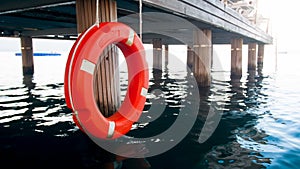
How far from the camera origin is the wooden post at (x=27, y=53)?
15742 mm

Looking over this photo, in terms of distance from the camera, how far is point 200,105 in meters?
7.69

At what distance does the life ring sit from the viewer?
10.3ft

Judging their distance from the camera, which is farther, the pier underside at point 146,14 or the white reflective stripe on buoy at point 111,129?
the pier underside at point 146,14

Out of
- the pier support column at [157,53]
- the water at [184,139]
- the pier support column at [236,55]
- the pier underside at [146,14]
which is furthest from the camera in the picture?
the pier support column at [157,53]

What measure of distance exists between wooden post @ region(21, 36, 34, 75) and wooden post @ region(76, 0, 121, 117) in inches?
530

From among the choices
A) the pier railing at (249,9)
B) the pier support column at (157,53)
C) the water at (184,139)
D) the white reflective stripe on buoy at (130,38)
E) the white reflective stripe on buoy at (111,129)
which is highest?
the pier railing at (249,9)

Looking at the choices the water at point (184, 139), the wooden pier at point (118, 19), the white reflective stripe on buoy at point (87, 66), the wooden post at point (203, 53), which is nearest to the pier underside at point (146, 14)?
the wooden pier at point (118, 19)

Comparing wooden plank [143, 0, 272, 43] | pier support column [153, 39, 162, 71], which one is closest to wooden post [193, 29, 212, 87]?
wooden plank [143, 0, 272, 43]

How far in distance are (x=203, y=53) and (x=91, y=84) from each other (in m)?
8.06

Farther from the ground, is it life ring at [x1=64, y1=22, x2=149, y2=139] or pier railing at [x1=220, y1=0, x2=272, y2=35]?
pier railing at [x1=220, y1=0, x2=272, y2=35]

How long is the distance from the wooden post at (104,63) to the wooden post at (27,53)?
530 inches

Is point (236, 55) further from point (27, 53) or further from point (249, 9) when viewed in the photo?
point (27, 53)

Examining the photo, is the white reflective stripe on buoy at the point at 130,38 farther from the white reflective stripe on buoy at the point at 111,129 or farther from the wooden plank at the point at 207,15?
the white reflective stripe on buoy at the point at 111,129

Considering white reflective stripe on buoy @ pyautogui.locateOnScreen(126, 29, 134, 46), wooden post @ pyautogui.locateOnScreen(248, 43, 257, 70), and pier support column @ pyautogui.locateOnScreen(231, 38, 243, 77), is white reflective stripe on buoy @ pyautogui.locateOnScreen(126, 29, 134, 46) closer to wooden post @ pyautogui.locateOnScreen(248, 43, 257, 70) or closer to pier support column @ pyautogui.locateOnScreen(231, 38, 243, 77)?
pier support column @ pyautogui.locateOnScreen(231, 38, 243, 77)
